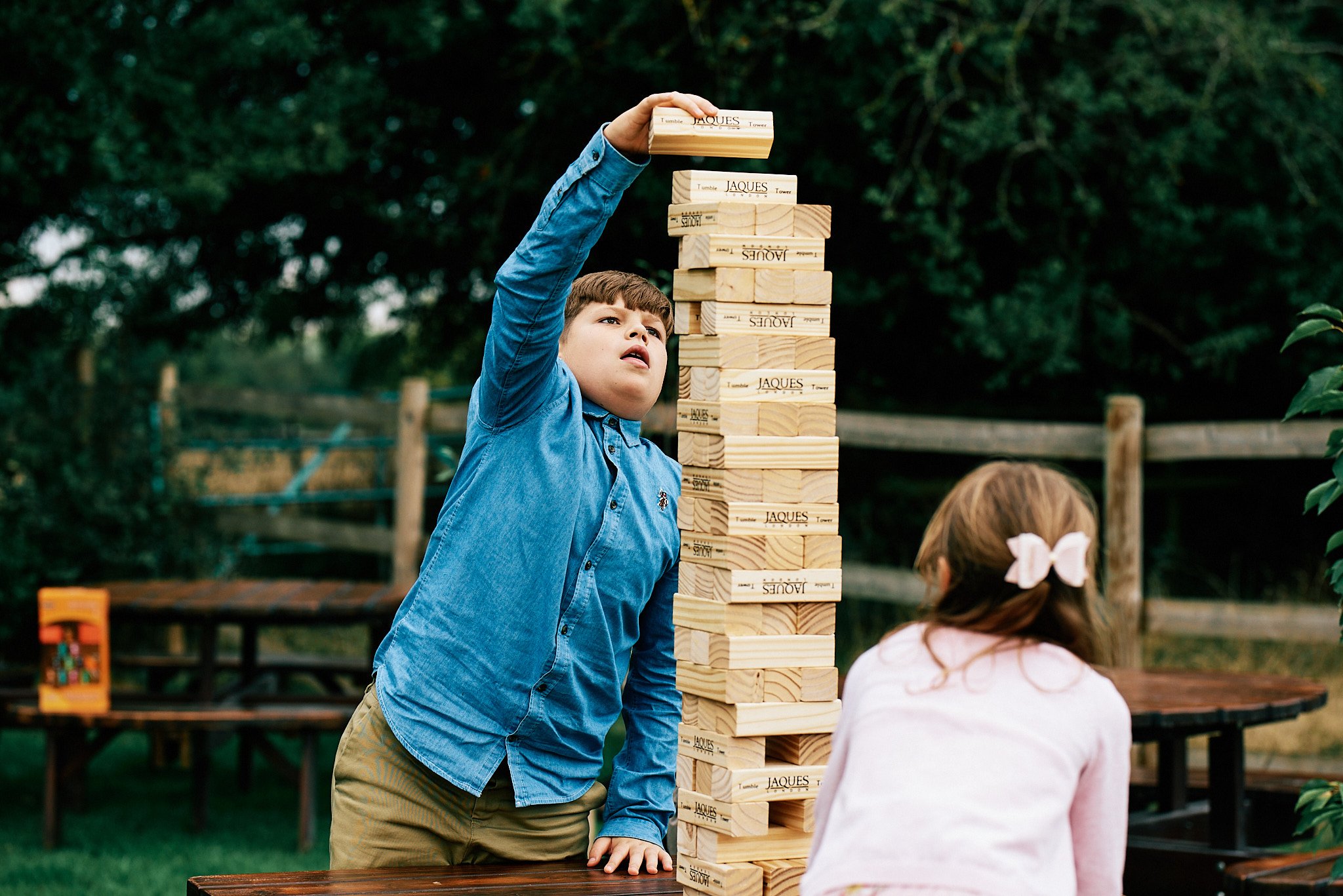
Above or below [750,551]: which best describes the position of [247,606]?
below

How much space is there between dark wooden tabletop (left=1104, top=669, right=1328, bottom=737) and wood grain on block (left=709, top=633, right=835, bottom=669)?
2.01 m

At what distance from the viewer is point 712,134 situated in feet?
8.36

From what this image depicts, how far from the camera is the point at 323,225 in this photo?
1009 centimetres

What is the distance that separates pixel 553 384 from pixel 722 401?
1.33 ft

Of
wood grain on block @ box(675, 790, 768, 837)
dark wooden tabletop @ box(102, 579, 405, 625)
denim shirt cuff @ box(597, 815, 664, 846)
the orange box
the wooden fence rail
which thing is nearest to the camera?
wood grain on block @ box(675, 790, 768, 837)

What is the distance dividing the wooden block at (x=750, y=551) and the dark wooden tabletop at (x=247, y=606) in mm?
3508

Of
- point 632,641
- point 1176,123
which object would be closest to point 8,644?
point 632,641

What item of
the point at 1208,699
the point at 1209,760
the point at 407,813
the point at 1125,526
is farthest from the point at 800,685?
the point at 1125,526

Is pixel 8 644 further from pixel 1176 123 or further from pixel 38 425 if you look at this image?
pixel 1176 123

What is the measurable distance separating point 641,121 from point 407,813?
139 cm

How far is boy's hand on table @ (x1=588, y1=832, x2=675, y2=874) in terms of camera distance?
296cm

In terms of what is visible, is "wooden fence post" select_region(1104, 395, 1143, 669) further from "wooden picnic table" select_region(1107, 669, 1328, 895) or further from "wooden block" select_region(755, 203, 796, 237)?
"wooden block" select_region(755, 203, 796, 237)

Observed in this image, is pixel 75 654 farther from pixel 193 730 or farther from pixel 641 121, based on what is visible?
pixel 641 121

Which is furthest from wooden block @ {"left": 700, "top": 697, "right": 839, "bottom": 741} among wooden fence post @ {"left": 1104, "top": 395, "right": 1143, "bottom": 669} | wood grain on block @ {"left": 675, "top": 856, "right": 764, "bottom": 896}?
wooden fence post @ {"left": 1104, "top": 395, "right": 1143, "bottom": 669}
